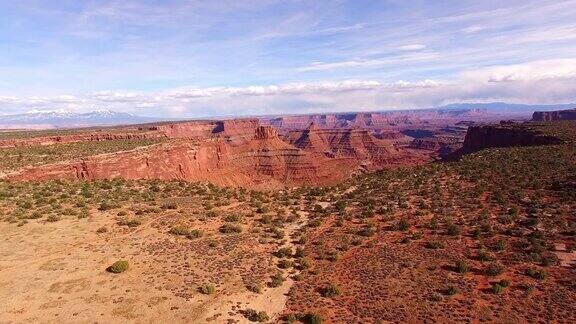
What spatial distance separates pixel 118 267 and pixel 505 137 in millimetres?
94815

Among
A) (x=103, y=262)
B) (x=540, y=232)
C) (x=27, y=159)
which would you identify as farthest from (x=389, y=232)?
(x=27, y=159)

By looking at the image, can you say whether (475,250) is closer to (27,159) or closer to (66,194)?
(66,194)

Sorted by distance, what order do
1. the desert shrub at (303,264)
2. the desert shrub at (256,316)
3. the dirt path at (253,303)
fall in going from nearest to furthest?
the desert shrub at (256,316) < the dirt path at (253,303) < the desert shrub at (303,264)

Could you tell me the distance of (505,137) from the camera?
319 ft

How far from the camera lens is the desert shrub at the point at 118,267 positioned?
996 inches

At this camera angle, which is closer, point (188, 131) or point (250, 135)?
point (250, 135)

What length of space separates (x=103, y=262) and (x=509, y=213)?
30572 millimetres

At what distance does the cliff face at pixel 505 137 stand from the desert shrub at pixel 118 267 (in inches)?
2759

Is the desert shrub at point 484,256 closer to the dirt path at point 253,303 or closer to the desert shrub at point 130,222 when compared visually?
the dirt path at point 253,303

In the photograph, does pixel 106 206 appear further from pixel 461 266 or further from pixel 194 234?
pixel 461 266

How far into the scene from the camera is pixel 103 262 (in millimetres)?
26500

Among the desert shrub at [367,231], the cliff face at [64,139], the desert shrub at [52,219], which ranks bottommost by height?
the desert shrub at [367,231]

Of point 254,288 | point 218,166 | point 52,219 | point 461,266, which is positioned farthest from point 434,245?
point 218,166

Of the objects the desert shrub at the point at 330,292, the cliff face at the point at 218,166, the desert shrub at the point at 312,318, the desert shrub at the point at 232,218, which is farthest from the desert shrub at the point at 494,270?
the cliff face at the point at 218,166
